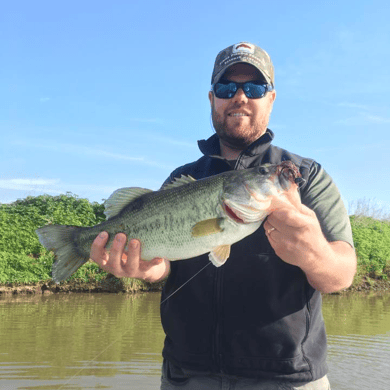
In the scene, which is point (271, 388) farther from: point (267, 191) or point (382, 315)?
point (382, 315)

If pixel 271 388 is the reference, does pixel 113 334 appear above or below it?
below

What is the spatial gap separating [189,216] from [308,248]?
2.99 feet

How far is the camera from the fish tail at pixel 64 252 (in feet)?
11.1

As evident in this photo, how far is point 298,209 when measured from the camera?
96.0 inches

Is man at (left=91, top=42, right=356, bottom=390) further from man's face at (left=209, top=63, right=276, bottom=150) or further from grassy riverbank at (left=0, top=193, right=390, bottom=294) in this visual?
grassy riverbank at (left=0, top=193, right=390, bottom=294)

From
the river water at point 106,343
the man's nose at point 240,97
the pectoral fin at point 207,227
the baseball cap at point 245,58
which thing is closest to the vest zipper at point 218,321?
the pectoral fin at point 207,227

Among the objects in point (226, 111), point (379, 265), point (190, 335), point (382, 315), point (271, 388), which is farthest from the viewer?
point (379, 265)

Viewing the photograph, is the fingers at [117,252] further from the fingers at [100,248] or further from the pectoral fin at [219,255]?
the pectoral fin at [219,255]

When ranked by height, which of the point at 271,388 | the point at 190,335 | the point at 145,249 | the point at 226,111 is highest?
the point at 226,111

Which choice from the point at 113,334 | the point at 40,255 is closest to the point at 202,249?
the point at 113,334

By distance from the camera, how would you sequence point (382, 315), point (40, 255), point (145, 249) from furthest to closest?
1. point (40, 255)
2. point (382, 315)
3. point (145, 249)

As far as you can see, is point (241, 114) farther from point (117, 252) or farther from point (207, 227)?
point (117, 252)

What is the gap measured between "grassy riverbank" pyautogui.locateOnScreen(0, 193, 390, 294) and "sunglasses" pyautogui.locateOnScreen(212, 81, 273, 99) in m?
14.1

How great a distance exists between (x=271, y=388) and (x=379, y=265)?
832 inches
